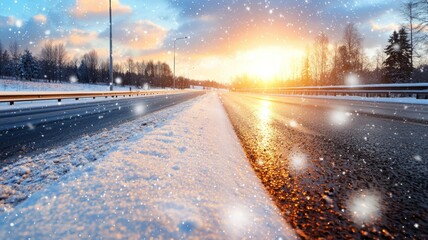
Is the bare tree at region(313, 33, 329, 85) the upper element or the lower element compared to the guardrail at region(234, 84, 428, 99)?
upper

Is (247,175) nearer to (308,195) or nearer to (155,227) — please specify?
(308,195)

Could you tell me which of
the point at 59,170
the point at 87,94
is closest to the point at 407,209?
the point at 59,170

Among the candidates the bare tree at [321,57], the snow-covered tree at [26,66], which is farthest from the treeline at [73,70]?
the bare tree at [321,57]

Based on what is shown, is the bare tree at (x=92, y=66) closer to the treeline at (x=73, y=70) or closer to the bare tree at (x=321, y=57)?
the treeline at (x=73, y=70)

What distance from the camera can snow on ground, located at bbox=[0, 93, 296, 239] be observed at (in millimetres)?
1374

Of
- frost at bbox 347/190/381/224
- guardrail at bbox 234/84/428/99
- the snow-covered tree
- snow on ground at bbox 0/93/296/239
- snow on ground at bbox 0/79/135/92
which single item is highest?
the snow-covered tree

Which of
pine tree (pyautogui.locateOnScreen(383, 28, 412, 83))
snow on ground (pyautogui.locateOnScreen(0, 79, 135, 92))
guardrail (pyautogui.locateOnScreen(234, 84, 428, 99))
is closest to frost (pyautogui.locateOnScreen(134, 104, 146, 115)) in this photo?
guardrail (pyautogui.locateOnScreen(234, 84, 428, 99))

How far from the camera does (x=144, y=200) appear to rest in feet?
5.65

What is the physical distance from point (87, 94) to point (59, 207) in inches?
846

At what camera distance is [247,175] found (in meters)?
2.38

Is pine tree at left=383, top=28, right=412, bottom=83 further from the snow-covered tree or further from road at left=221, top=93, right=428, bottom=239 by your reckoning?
the snow-covered tree

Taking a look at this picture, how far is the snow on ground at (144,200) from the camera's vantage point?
1374mm

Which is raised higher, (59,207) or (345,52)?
(345,52)

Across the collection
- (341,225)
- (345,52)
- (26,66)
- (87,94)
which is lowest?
(341,225)
